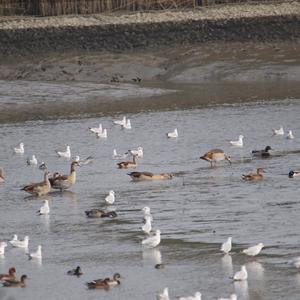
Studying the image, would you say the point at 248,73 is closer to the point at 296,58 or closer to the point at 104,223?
the point at 296,58

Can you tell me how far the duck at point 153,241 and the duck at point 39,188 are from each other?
4.85 metres

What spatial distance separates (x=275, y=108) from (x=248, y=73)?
583 centimetres

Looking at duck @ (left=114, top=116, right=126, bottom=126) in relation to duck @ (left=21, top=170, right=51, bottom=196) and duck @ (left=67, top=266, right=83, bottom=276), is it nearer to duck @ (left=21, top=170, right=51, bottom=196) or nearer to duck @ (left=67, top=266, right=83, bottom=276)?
duck @ (left=21, top=170, right=51, bottom=196)

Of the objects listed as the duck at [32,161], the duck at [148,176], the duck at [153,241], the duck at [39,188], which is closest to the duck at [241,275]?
the duck at [153,241]

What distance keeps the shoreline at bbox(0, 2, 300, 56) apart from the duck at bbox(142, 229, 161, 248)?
25.3 metres

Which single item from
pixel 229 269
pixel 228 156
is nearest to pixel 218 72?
pixel 228 156

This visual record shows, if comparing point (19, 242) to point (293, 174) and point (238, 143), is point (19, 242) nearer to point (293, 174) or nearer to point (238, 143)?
point (293, 174)

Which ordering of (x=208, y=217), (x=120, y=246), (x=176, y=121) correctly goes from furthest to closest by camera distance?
(x=176, y=121)
(x=208, y=217)
(x=120, y=246)

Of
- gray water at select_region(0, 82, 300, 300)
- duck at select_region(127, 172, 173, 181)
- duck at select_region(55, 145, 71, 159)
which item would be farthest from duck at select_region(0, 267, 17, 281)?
duck at select_region(55, 145, 71, 159)

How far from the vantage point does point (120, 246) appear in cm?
1762

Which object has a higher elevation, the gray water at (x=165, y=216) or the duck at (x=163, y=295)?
the duck at (x=163, y=295)

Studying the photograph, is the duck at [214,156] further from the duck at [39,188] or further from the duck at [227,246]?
the duck at [227,246]

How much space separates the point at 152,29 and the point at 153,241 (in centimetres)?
2676

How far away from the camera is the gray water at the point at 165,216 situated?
15.6 m
